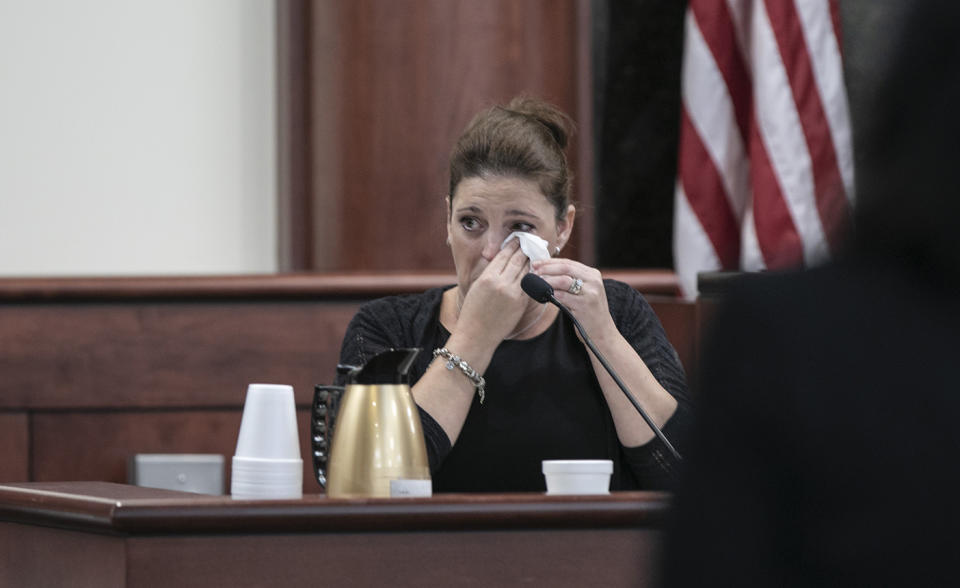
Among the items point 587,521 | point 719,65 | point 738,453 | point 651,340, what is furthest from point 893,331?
point 719,65

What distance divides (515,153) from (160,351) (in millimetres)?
967

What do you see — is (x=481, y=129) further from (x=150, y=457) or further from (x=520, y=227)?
(x=150, y=457)

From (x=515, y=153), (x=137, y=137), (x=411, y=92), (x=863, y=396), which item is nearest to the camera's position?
(x=863, y=396)

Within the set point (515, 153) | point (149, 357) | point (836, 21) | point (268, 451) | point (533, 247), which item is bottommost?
point (268, 451)

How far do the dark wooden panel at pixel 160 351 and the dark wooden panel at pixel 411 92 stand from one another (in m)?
0.36

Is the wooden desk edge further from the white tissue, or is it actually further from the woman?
the white tissue

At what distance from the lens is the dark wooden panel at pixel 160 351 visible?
2764 millimetres

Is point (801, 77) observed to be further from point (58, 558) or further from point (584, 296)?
point (58, 558)

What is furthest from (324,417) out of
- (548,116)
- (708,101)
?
(708,101)

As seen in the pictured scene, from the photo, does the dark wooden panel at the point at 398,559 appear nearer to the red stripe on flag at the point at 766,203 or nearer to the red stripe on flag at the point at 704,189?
the red stripe on flag at the point at 766,203

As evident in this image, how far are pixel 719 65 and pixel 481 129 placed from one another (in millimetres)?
1143

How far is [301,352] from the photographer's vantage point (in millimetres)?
2781

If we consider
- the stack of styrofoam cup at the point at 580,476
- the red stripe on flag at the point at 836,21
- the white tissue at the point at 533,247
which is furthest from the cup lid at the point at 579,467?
the red stripe on flag at the point at 836,21

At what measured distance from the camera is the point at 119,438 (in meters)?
2.76
